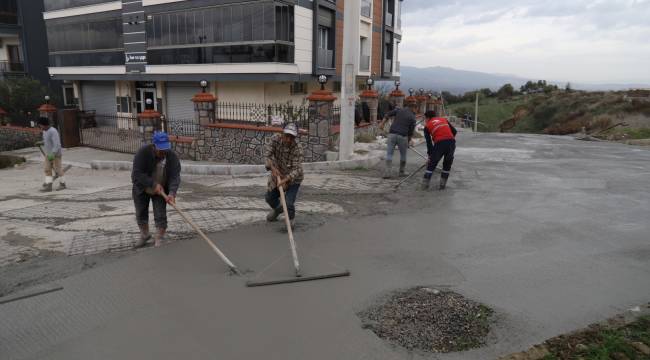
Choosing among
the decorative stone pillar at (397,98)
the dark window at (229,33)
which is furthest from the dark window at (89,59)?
the decorative stone pillar at (397,98)

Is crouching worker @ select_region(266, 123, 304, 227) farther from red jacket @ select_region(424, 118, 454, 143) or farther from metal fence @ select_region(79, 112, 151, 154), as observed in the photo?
metal fence @ select_region(79, 112, 151, 154)

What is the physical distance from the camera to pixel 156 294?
4266 mm

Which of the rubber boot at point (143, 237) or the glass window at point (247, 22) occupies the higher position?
the glass window at point (247, 22)

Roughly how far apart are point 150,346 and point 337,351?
1414 millimetres

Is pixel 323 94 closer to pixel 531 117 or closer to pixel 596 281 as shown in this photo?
pixel 596 281

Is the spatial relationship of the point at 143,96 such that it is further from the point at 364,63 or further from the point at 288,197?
the point at 288,197

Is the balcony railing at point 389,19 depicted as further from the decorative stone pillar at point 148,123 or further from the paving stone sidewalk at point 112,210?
the paving stone sidewalk at point 112,210

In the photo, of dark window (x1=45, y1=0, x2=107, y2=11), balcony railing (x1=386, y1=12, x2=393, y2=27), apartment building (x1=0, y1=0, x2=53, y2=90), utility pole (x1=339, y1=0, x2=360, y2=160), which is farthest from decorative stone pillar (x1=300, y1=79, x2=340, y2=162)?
apartment building (x1=0, y1=0, x2=53, y2=90)

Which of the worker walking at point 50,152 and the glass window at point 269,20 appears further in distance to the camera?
the glass window at point 269,20

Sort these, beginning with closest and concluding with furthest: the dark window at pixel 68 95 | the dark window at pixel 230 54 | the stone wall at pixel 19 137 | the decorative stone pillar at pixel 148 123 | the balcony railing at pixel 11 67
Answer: the decorative stone pillar at pixel 148 123 → the stone wall at pixel 19 137 → the dark window at pixel 230 54 → the balcony railing at pixel 11 67 → the dark window at pixel 68 95

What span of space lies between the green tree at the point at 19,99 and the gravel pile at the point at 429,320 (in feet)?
82.3

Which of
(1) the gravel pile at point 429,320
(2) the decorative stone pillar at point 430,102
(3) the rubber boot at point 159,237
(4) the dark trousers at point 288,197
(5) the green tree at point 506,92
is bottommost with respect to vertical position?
(1) the gravel pile at point 429,320

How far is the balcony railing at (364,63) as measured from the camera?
1097 inches

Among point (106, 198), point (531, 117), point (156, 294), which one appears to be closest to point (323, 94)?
point (106, 198)
